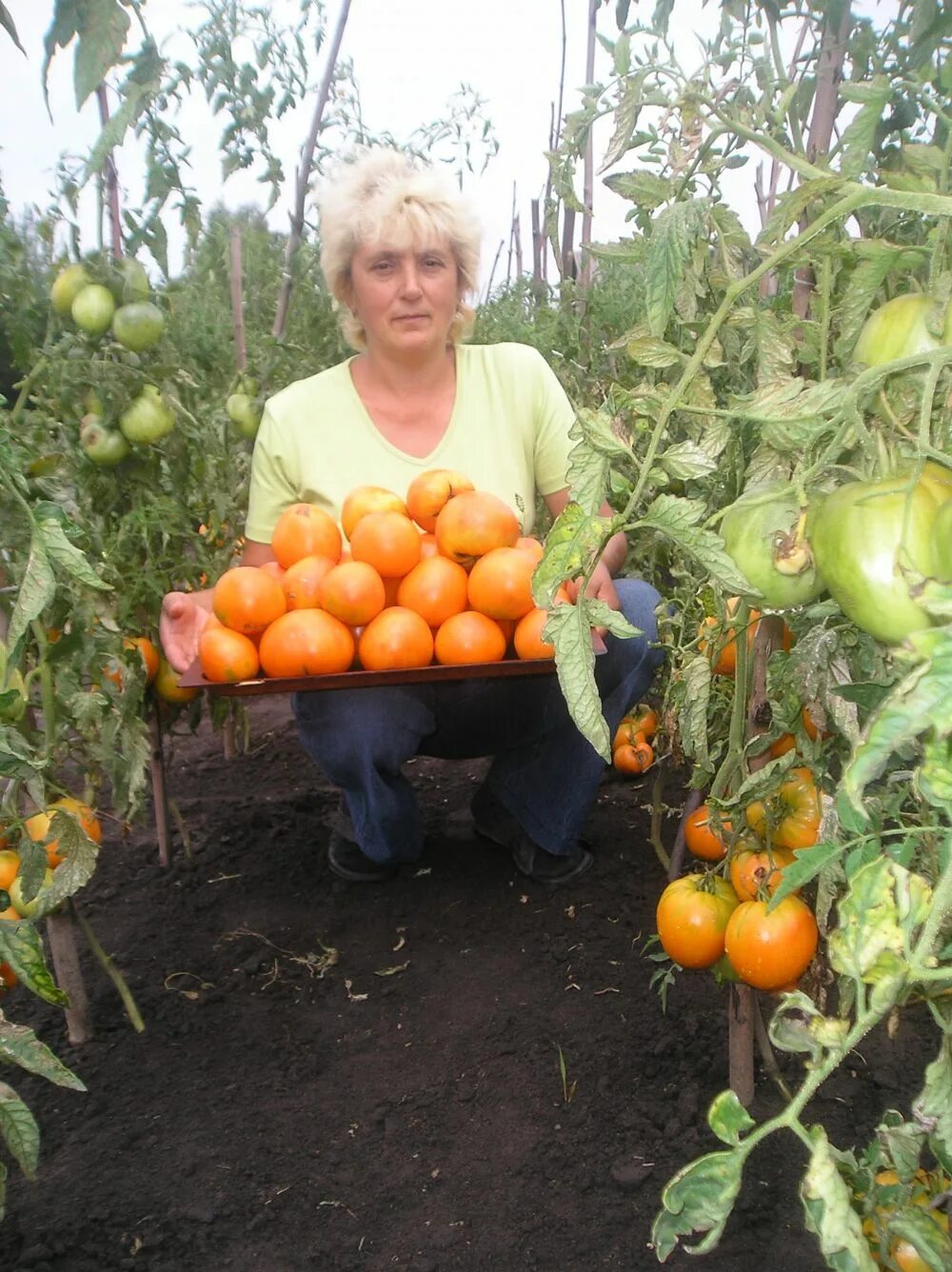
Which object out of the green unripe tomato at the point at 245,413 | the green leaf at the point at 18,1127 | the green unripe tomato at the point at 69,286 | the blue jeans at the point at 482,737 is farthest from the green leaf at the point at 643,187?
the green unripe tomato at the point at 245,413

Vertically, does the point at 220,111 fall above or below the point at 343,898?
above

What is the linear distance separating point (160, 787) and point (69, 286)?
90cm

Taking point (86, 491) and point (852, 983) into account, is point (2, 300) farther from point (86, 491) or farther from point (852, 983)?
point (852, 983)

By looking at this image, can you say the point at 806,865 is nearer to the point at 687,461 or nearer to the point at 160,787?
the point at 687,461

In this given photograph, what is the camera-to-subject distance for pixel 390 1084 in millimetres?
1452

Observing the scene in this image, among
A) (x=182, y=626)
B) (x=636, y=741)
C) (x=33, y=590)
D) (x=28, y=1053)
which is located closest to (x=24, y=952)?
(x=28, y=1053)

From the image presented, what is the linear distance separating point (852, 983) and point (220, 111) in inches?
76.7

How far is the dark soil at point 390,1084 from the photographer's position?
47.5 inches

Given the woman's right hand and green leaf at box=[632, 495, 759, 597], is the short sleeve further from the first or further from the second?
green leaf at box=[632, 495, 759, 597]

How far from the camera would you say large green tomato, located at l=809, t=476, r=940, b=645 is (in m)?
0.50

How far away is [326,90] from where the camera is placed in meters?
1.98

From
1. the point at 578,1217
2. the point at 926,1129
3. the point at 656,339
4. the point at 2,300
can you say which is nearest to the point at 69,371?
the point at 2,300

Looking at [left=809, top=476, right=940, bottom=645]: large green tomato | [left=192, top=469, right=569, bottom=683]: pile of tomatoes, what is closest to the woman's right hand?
[left=192, top=469, right=569, bottom=683]: pile of tomatoes

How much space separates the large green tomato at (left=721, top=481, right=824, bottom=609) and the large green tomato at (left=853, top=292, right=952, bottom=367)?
93 millimetres
